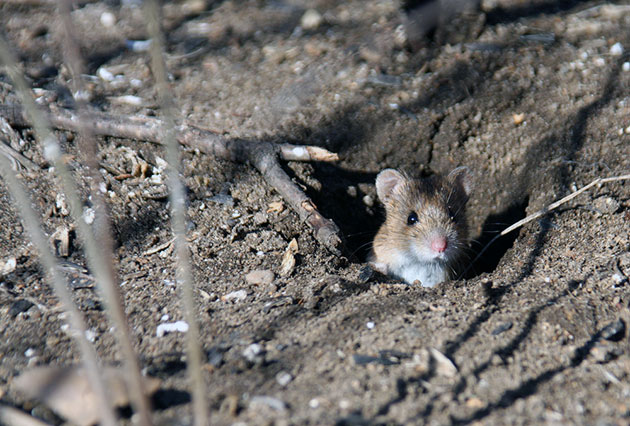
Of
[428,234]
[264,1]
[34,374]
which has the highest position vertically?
[264,1]

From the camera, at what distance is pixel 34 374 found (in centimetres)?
243

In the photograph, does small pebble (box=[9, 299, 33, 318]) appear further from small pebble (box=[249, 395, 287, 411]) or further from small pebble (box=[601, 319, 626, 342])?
small pebble (box=[601, 319, 626, 342])

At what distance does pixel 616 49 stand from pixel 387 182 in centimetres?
263

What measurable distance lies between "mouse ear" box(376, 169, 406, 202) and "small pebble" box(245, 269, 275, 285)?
5.84 feet

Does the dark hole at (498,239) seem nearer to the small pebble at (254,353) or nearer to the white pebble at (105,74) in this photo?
the small pebble at (254,353)

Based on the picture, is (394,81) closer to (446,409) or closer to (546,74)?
(546,74)

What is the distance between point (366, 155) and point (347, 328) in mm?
2478

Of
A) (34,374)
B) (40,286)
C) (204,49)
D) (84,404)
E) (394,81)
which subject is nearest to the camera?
(84,404)

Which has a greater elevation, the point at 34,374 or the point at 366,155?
the point at 34,374

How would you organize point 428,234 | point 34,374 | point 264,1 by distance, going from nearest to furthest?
point 34,374 < point 428,234 < point 264,1

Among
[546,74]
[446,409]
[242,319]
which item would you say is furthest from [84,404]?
[546,74]

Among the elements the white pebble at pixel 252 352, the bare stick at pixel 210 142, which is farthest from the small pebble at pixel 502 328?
the bare stick at pixel 210 142

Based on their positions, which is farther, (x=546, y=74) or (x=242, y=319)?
(x=546, y=74)

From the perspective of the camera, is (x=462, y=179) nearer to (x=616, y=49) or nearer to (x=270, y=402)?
(x=616, y=49)
